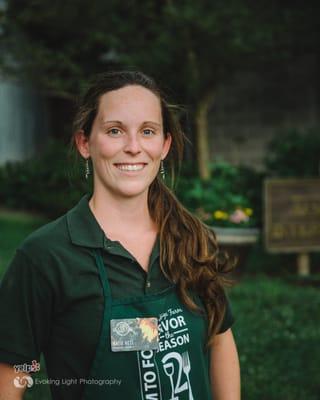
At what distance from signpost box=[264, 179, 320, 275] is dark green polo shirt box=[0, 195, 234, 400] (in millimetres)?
4886

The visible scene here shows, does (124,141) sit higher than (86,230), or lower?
higher

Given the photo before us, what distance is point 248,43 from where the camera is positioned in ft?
25.0

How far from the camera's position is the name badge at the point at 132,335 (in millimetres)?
1765

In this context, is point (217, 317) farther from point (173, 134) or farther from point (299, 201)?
point (299, 201)

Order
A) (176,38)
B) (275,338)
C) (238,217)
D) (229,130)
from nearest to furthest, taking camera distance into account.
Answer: (275,338)
(238,217)
(176,38)
(229,130)

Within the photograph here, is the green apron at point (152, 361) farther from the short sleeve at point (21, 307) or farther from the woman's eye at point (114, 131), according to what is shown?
the woman's eye at point (114, 131)

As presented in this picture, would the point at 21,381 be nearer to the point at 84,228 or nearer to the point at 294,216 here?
the point at 84,228

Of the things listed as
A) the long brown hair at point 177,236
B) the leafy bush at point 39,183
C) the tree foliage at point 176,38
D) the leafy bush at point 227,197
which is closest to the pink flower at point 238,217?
the leafy bush at point 227,197

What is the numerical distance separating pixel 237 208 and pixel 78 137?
491 cm

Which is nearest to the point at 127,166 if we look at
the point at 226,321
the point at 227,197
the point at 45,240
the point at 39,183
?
the point at 45,240

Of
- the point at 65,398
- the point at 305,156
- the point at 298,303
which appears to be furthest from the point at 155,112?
the point at 305,156

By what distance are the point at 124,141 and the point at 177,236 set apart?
1.19ft

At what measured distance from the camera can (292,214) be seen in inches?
263

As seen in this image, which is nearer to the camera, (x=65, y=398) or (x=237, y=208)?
(x=65, y=398)
